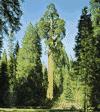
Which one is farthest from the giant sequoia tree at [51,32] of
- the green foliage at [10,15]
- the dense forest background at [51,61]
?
the green foliage at [10,15]

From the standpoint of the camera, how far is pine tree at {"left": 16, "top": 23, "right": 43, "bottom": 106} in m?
68.8

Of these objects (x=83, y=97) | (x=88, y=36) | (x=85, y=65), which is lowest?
(x=83, y=97)

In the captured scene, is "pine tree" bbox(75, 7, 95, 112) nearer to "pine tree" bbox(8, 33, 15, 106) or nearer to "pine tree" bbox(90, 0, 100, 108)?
"pine tree" bbox(90, 0, 100, 108)

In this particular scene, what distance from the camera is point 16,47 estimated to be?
10631cm

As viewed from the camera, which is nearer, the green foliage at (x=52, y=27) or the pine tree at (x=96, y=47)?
the pine tree at (x=96, y=47)

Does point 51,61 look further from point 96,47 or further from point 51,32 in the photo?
point 96,47

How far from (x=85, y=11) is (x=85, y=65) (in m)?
6.61

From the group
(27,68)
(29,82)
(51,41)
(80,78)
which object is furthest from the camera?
(27,68)

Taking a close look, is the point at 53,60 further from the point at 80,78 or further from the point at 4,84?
the point at 80,78

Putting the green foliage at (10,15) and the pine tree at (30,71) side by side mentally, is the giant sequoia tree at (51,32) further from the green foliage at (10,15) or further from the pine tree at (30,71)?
the green foliage at (10,15)

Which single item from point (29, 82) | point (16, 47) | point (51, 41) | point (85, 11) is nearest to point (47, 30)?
point (51, 41)

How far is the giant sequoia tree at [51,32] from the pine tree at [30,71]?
4933 millimetres

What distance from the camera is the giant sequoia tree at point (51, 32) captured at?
212 feet

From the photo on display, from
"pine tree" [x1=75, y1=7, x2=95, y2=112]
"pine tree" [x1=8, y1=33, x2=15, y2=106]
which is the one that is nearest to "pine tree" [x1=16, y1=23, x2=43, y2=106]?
"pine tree" [x1=8, y1=33, x2=15, y2=106]
